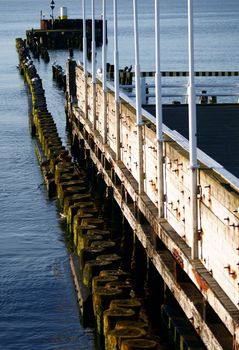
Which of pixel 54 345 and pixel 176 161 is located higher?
pixel 176 161

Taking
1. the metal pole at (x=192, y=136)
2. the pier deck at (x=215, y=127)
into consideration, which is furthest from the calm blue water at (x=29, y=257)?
the metal pole at (x=192, y=136)

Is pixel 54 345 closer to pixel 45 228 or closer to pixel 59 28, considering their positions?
pixel 45 228

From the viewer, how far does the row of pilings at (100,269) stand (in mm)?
18062

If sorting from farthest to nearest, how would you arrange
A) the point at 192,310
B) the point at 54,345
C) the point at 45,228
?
the point at 45,228 → the point at 54,345 → the point at 192,310

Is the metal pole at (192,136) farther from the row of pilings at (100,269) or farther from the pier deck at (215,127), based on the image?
the pier deck at (215,127)

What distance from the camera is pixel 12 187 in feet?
129

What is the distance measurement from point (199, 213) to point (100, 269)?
406cm

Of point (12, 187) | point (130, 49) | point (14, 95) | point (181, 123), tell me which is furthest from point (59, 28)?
point (181, 123)

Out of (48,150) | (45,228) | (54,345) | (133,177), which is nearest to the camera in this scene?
(54,345)

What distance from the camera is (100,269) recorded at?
853 inches

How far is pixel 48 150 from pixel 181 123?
11.2 meters

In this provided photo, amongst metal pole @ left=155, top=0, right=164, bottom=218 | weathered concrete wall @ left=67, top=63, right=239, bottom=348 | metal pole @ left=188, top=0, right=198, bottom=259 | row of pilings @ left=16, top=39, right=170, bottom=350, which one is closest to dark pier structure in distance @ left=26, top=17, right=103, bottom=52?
row of pilings @ left=16, top=39, right=170, bottom=350

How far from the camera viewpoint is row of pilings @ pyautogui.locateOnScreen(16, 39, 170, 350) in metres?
18.1

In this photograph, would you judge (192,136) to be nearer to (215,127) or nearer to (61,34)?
(215,127)
